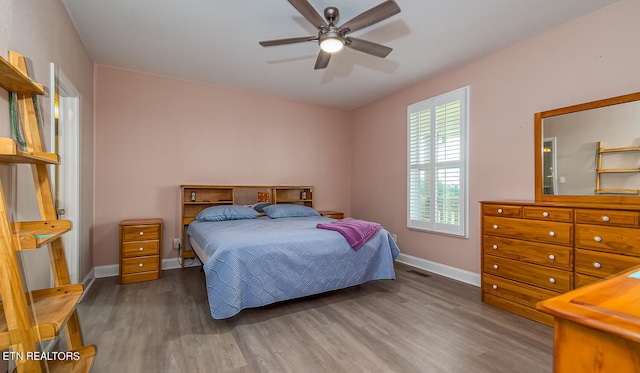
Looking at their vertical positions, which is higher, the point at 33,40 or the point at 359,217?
the point at 33,40

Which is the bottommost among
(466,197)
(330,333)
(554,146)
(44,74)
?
(330,333)

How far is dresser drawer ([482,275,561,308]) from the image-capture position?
239 centimetres

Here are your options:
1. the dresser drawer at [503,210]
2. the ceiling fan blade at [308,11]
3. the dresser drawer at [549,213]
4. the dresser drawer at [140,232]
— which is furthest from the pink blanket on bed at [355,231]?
the dresser drawer at [140,232]

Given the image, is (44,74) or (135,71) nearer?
(44,74)

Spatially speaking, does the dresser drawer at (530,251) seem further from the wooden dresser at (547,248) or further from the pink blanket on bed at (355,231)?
the pink blanket on bed at (355,231)

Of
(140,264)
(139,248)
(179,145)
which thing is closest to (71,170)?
(139,248)

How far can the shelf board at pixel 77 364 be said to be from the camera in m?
1.49

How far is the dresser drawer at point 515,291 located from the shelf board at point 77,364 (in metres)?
3.16

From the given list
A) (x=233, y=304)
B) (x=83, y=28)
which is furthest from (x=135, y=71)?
(x=233, y=304)

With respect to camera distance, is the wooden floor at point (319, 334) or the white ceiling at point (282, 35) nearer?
the wooden floor at point (319, 334)

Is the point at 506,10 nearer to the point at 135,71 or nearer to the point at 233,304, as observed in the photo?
the point at 233,304

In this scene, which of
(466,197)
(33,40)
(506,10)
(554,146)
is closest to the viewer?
(33,40)

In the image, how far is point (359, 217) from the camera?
17.5ft

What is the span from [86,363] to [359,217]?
14.1ft
